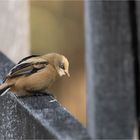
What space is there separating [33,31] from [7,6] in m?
5.52

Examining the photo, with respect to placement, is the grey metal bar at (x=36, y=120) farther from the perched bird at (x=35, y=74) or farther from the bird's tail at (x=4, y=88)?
the perched bird at (x=35, y=74)

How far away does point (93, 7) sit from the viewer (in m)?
5.49

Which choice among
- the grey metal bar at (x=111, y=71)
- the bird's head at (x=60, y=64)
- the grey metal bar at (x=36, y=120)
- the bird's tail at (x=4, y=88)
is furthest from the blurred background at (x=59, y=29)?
the grey metal bar at (x=36, y=120)

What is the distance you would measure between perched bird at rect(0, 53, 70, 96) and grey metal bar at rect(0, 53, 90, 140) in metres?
0.14

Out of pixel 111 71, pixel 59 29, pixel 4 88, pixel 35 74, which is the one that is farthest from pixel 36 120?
pixel 59 29

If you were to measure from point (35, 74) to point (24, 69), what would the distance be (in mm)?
63

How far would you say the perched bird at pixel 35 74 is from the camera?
13.3 ft

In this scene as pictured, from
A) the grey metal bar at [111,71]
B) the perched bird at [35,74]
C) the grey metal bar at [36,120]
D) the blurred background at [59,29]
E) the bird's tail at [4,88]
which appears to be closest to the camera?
the grey metal bar at [36,120]

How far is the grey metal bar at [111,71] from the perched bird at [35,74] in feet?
4.77

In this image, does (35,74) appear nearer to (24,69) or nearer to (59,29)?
(24,69)

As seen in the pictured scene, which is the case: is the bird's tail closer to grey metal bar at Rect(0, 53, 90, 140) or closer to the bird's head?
grey metal bar at Rect(0, 53, 90, 140)

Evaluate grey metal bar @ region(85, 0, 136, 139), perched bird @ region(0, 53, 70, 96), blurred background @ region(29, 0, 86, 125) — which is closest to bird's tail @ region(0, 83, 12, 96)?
perched bird @ region(0, 53, 70, 96)

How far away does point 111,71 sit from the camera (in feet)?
18.5

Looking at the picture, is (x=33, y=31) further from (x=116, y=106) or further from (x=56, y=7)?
(x=116, y=106)
